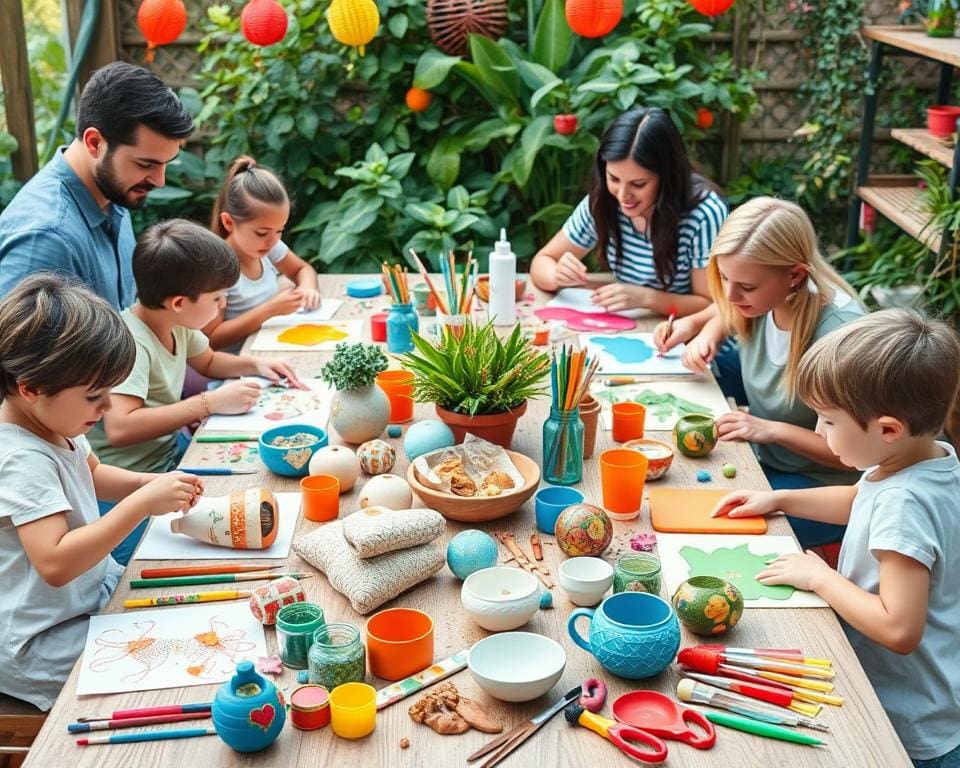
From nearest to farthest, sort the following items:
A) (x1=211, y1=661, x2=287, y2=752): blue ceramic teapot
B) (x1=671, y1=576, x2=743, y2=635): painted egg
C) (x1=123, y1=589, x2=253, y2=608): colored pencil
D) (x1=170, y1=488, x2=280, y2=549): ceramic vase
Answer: (x1=211, y1=661, x2=287, y2=752): blue ceramic teapot < (x1=671, y1=576, x2=743, y2=635): painted egg < (x1=123, y1=589, x2=253, y2=608): colored pencil < (x1=170, y1=488, x2=280, y2=549): ceramic vase

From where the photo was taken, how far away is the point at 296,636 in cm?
137

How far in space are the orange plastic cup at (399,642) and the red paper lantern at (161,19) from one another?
124 inches

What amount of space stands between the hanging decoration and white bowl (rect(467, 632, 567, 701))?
3.60 m

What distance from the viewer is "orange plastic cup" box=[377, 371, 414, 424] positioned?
213 cm

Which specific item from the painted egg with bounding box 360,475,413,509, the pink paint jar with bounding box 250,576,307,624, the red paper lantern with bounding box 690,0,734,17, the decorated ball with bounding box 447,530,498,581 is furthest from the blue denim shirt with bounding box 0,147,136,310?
the red paper lantern with bounding box 690,0,734,17

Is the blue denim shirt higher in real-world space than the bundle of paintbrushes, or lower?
higher

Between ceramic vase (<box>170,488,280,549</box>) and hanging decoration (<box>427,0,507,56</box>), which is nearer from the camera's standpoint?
ceramic vase (<box>170,488,280,549</box>)

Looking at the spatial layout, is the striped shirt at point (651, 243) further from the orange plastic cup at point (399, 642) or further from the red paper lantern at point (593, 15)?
the orange plastic cup at point (399, 642)

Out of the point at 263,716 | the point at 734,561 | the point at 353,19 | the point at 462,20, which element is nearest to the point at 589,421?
the point at 734,561

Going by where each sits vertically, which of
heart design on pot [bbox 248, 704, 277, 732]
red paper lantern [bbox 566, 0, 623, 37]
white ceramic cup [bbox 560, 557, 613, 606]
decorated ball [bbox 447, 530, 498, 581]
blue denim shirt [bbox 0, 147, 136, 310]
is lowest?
white ceramic cup [bbox 560, 557, 613, 606]

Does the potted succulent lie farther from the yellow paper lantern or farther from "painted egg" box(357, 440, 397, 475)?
the yellow paper lantern

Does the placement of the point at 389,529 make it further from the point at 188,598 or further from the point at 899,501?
the point at 899,501

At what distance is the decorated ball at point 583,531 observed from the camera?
62.8 inches

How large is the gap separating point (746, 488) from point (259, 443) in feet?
3.00
